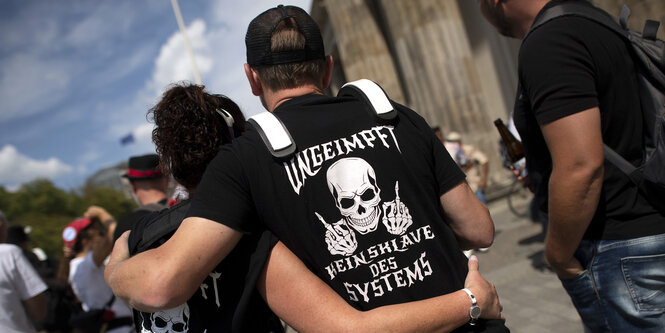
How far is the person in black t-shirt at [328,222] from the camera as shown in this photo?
127 cm

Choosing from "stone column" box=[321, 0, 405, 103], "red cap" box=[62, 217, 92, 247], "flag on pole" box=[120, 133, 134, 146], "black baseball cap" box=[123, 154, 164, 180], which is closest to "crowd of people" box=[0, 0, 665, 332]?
"black baseball cap" box=[123, 154, 164, 180]

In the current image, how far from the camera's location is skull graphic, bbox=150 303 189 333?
1421mm

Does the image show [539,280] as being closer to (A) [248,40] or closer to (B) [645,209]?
(B) [645,209]

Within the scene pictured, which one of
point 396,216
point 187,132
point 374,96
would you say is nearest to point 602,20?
point 374,96

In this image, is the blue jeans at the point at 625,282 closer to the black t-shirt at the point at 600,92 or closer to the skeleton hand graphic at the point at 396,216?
the black t-shirt at the point at 600,92

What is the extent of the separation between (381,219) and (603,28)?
1109 mm

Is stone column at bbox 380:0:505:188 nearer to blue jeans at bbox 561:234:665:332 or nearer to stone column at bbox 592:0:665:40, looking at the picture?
stone column at bbox 592:0:665:40

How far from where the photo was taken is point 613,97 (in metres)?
1.63

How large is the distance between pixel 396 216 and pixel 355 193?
150 millimetres

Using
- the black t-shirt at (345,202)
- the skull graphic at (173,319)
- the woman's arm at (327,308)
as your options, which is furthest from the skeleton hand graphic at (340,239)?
the skull graphic at (173,319)

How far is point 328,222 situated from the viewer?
1.34 metres

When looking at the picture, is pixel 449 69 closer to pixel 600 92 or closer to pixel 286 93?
pixel 600 92

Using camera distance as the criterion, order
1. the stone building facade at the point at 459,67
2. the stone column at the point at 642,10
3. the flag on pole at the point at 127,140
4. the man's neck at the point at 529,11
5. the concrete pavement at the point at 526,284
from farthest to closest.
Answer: the flag on pole at the point at 127,140, the stone building facade at the point at 459,67, the stone column at the point at 642,10, the concrete pavement at the point at 526,284, the man's neck at the point at 529,11

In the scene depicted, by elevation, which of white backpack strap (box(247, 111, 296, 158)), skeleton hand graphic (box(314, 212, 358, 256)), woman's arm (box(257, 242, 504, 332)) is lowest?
woman's arm (box(257, 242, 504, 332))
